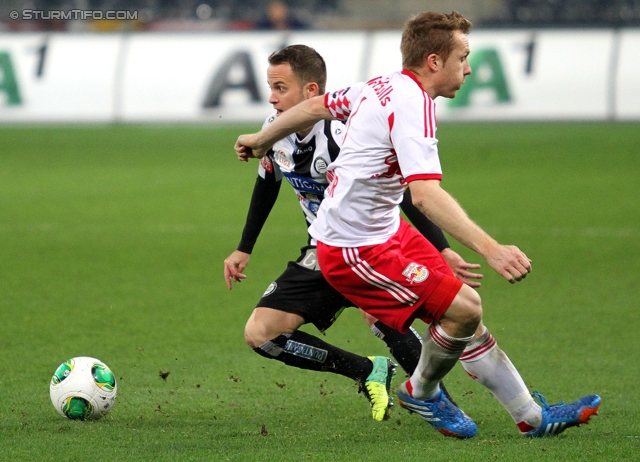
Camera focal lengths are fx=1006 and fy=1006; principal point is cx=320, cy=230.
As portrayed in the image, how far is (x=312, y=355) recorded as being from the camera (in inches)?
185

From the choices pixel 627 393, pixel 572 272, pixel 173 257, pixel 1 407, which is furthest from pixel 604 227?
pixel 1 407

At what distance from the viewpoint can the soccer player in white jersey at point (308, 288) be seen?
4.56 m

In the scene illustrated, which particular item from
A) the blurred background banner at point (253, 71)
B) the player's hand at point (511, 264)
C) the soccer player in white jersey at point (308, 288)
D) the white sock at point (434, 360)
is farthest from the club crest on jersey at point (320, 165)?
the blurred background banner at point (253, 71)

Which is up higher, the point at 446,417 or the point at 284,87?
the point at 284,87

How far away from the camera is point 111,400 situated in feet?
14.9

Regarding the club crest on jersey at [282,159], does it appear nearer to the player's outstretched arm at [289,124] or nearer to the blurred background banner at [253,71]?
the player's outstretched arm at [289,124]

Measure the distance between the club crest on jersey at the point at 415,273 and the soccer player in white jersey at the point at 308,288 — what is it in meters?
0.43

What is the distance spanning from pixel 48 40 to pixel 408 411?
15.6 m

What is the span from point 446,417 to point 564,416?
487mm

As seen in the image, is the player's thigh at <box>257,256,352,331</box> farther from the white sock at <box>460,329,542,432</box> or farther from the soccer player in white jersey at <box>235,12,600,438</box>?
the white sock at <box>460,329,542,432</box>

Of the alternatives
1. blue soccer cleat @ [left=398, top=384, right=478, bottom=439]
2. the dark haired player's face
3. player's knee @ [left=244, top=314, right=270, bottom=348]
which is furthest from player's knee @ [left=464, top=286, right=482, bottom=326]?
the dark haired player's face

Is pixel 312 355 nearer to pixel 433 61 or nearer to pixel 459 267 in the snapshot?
pixel 459 267

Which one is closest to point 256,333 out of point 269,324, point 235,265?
point 269,324

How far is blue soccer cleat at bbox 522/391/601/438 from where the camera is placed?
412 centimetres
